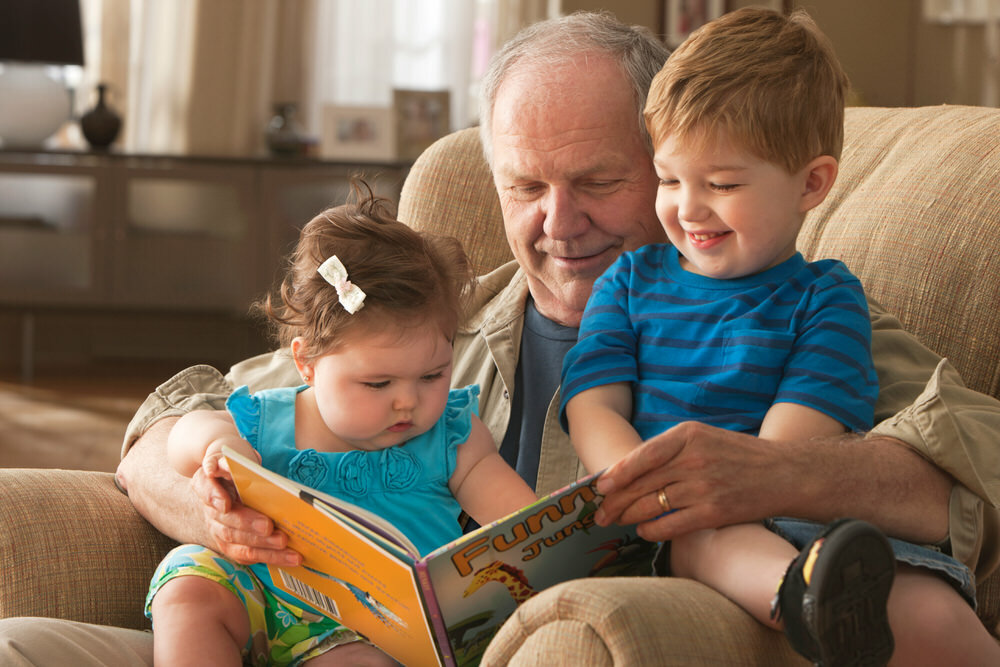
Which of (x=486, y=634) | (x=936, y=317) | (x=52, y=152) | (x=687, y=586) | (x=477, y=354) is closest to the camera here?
(x=687, y=586)

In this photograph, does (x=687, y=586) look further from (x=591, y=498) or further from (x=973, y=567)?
(x=973, y=567)

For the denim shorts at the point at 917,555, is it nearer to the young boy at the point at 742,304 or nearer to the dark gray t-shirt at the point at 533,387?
the young boy at the point at 742,304

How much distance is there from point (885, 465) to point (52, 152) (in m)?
4.35

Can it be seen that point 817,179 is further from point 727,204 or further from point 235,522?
point 235,522

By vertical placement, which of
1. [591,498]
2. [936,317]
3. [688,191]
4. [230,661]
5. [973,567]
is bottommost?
[230,661]

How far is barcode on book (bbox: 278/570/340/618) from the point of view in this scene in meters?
1.18

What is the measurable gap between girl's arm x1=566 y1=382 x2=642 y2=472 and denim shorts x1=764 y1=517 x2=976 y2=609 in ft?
0.59

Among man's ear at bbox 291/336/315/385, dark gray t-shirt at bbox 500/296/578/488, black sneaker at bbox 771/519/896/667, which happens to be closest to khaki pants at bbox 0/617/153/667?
man's ear at bbox 291/336/315/385

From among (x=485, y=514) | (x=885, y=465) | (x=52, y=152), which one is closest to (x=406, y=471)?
(x=485, y=514)

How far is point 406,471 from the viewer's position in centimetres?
126

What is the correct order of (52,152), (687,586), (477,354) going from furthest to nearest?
(52,152) → (477,354) → (687,586)

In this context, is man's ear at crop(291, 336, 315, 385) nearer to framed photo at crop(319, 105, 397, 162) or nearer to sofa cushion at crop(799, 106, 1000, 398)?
sofa cushion at crop(799, 106, 1000, 398)

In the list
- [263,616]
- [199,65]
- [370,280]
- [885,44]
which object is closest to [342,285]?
[370,280]

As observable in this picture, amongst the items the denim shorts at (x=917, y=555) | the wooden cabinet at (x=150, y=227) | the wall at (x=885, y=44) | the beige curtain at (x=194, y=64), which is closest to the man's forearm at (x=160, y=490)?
the denim shorts at (x=917, y=555)
